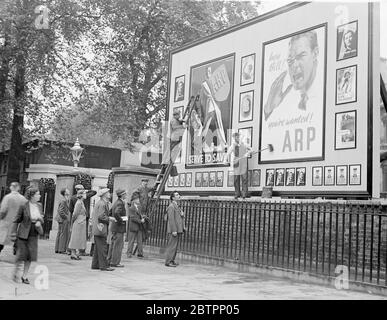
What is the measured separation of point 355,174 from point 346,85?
2230 mm

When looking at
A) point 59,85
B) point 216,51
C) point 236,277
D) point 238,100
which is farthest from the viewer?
point 59,85

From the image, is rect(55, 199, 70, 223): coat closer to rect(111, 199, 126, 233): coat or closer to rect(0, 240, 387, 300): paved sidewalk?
rect(0, 240, 387, 300): paved sidewalk

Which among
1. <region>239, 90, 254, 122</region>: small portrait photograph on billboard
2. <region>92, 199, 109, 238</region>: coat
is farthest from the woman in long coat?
<region>239, 90, 254, 122</region>: small portrait photograph on billboard

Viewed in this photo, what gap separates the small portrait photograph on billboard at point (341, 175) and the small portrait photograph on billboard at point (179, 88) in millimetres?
7864

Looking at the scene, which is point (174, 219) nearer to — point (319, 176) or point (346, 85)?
point (319, 176)

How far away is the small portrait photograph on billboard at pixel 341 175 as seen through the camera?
1192cm

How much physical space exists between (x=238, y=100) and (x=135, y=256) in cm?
573

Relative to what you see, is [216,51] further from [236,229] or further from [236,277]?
[236,277]

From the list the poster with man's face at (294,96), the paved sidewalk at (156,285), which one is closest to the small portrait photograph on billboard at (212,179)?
the poster with man's face at (294,96)

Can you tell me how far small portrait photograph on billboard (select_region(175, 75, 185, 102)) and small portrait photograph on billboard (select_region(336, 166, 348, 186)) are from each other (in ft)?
25.8

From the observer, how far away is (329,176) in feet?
40.5

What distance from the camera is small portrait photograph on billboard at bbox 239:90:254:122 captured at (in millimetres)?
15344
